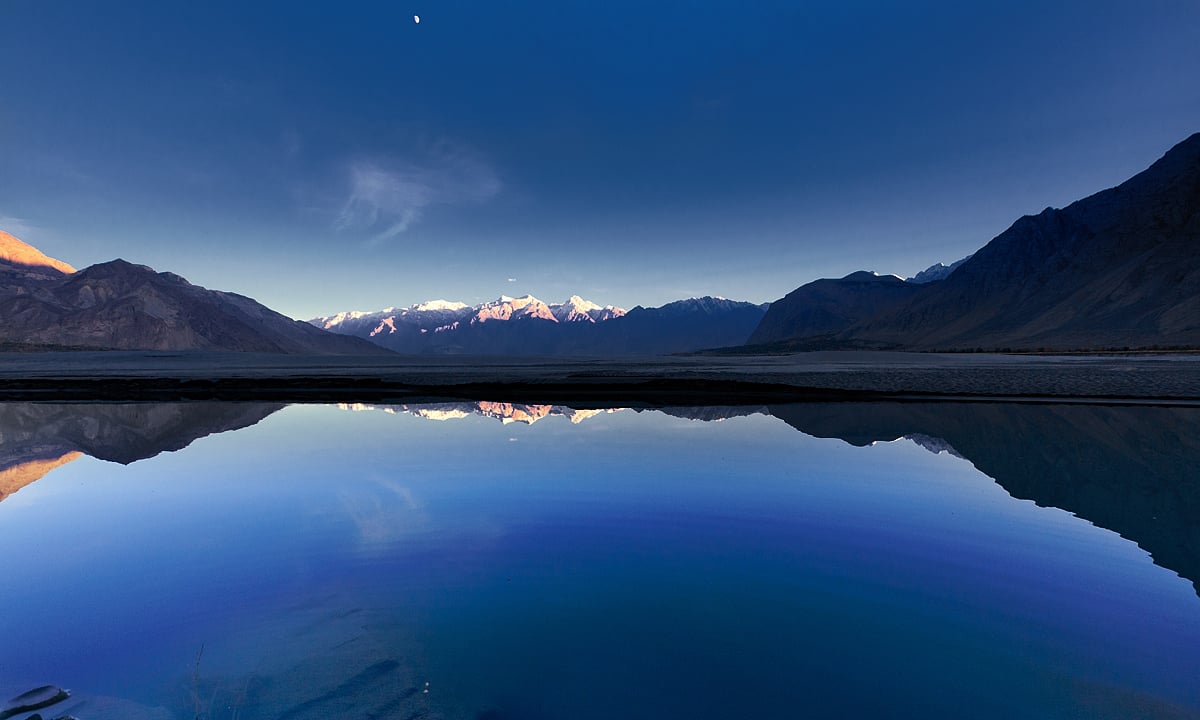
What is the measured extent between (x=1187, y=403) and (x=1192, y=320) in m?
131

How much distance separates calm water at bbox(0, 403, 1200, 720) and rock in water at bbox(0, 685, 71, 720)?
0.12 meters

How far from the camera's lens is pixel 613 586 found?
6.34m

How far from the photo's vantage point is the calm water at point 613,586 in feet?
14.4

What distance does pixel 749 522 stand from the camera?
28.5 feet

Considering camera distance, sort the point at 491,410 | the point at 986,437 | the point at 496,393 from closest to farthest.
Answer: the point at 986,437 < the point at 491,410 < the point at 496,393

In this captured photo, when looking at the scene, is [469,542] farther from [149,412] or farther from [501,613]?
[149,412]

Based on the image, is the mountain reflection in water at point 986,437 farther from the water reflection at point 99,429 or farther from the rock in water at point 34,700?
the rock in water at point 34,700

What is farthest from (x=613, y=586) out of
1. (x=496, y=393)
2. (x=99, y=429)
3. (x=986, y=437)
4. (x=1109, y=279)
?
(x=1109, y=279)

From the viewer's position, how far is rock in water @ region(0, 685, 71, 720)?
4145 millimetres

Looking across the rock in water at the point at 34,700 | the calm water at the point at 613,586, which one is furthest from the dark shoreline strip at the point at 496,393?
the rock in water at the point at 34,700

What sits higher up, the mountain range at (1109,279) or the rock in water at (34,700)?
the mountain range at (1109,279)

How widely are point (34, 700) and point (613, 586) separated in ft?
15.9

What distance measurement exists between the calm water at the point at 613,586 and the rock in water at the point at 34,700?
12 centimetres

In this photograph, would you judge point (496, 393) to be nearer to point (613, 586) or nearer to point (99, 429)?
point (99, 429)
